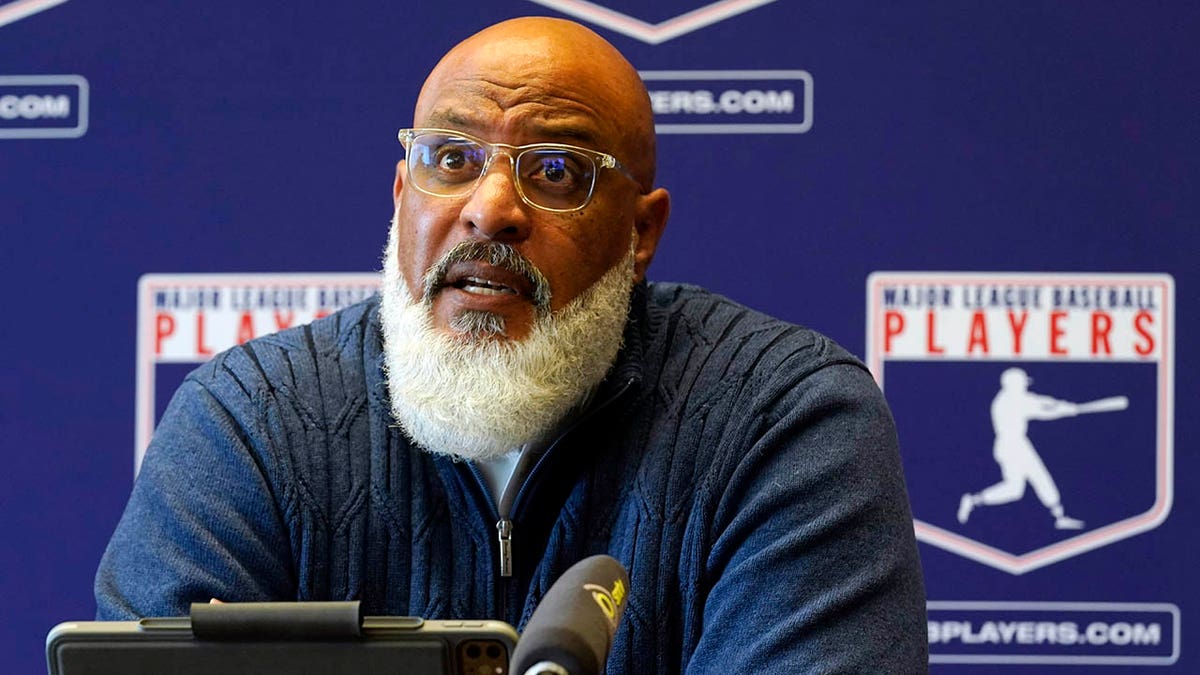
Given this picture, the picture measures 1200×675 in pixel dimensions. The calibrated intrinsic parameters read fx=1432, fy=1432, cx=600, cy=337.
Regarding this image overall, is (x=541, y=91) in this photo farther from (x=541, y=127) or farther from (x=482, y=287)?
(x=482, y=287)

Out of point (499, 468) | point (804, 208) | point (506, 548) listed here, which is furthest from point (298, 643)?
point (804, 208)

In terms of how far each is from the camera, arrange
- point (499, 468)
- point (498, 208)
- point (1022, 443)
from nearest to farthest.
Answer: point (498, 208), point (499, 468), point (1022, 443)

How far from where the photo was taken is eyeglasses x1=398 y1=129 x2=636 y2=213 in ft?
5.72

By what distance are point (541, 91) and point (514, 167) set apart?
4.4 inches

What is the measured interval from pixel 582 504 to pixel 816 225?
3.33 ft

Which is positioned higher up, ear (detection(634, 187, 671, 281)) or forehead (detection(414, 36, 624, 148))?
forehead (detection(414, 36, 624, 148))

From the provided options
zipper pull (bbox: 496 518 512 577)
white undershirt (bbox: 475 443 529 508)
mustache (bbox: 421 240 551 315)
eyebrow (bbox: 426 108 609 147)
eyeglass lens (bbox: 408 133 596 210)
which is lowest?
zipper pull (bbox: 496 518 512 577)

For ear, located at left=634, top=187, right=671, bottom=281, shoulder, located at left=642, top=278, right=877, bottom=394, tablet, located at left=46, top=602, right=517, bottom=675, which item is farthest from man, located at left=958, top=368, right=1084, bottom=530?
tablet, located at left=46, top=602, right=517, bottom=675

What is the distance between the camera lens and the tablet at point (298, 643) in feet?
2.87

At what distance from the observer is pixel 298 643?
0.89 meters

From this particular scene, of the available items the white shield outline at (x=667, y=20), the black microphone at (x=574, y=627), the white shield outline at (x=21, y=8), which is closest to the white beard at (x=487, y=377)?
the black microphone at (x=574, y=627)

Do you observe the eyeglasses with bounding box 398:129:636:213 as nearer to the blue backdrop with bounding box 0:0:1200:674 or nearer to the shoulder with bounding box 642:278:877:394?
the shoulder with bounding box 642:278:877:394

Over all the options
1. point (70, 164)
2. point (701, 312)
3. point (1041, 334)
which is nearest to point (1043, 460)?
point (1041, 334)

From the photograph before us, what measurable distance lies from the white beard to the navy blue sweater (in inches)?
1.8
